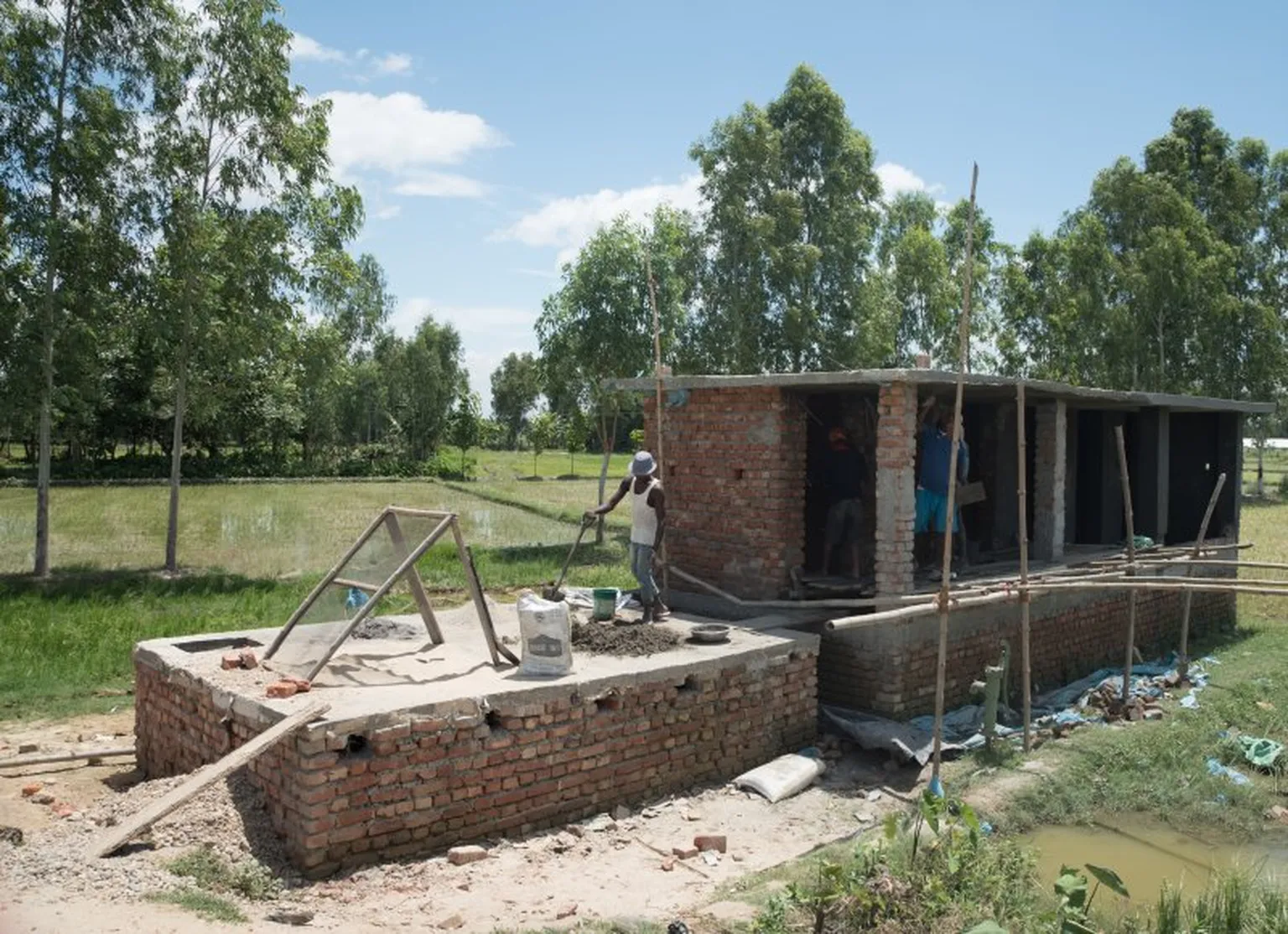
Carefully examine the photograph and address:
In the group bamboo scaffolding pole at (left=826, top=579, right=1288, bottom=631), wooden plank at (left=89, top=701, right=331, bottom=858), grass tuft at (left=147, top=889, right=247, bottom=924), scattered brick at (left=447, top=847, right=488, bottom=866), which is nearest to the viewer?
grass tuft at (left=147, top=889, right=247, bottom=924)

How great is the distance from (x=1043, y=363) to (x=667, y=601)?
24.5 meters

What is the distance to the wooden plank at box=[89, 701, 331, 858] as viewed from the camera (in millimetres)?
5633

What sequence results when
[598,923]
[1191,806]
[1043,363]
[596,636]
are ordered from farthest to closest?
[1043,363] < [596,636] < [1191,806] < [598,923]

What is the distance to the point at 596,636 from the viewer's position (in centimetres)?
827

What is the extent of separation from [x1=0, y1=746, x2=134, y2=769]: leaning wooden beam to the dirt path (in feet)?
0.36

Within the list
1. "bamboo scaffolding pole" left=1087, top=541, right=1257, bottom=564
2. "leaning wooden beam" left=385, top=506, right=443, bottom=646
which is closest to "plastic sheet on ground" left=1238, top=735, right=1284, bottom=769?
"bamboo scaffolding pole" left=1087, top=541, right=1257, bottom=564

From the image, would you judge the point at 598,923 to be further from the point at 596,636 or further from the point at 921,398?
the point at 921,398

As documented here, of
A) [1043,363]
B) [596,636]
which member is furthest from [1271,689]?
[1043,363]

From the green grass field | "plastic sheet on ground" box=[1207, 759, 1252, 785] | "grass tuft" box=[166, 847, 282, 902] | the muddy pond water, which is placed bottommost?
the muddy pond water

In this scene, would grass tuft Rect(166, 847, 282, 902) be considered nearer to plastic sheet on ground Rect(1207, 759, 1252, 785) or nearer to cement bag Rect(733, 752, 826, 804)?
cement bag Rect(733, 752, 826, 804)

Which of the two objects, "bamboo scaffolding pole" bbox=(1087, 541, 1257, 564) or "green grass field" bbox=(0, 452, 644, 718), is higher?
"bamboo scaffolding pole" bbox=(1087, 541, 1257, 564)

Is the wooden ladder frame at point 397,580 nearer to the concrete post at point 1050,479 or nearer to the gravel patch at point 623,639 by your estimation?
the gravel patch at point 623,639

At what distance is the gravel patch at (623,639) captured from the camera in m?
7.99

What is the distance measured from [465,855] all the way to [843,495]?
6.39m
